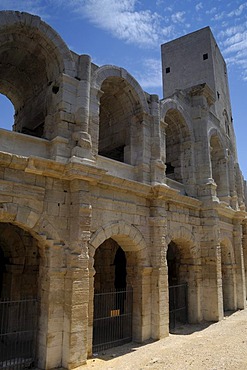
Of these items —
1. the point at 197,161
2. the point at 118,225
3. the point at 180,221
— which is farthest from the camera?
the point at 197,161

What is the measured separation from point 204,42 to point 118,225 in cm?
1334

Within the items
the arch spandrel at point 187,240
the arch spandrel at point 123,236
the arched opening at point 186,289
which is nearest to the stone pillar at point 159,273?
the arch spandrel at point 123,236

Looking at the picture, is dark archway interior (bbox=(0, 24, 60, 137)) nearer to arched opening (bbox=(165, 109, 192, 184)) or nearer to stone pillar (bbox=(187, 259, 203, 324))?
arched opening (bbox=(165, 109, 192, 184))

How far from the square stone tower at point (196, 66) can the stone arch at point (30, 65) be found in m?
9.53

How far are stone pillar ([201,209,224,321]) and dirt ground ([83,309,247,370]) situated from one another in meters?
1.52

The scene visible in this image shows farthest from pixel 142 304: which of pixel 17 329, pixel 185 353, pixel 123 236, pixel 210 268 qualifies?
pixel 210 268

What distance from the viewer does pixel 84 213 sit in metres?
7.29

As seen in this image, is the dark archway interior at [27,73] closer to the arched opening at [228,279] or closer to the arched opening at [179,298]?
the arched opening at [179,298]

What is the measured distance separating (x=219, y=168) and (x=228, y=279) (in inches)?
206

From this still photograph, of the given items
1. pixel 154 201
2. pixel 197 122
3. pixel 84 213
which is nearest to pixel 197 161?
pixel 197 122

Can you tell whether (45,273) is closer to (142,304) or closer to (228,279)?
(142,304)

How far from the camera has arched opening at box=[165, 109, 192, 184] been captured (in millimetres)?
12555

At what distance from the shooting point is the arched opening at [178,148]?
41.2 feet

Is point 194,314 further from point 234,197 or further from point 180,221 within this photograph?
point 234,197
